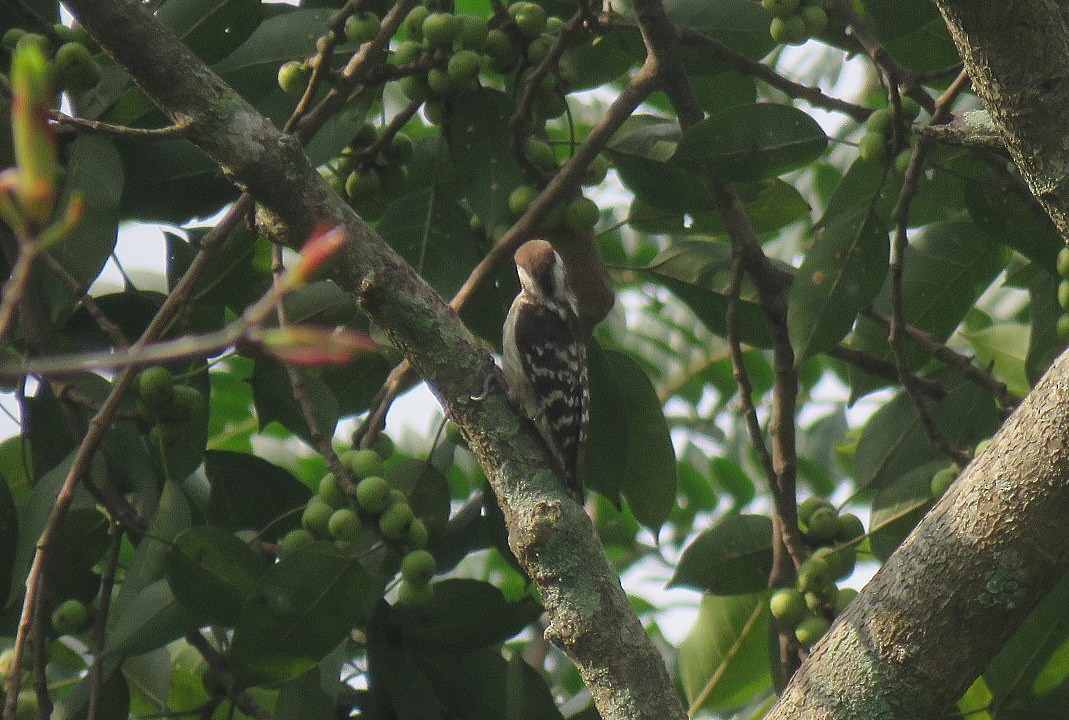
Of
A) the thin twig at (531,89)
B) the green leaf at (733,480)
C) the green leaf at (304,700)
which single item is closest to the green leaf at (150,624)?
the green leaf at (304,700)

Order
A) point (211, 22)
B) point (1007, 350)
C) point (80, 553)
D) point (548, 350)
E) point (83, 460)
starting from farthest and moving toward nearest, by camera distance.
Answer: point (548, 350) → point (1007, 350) → point (211, 22) → point (80, 553) → point (83, 460)

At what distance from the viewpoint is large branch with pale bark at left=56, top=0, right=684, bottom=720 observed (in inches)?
95.7

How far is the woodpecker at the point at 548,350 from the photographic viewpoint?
4039 millimetres

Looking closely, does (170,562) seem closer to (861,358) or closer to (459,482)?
(861,358)

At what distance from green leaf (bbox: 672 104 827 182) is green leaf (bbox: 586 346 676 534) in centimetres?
81

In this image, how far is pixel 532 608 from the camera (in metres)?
3.47

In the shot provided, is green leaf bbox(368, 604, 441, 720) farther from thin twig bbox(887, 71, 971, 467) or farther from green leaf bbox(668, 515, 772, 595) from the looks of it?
thin twig bbox(887, 71, 971, 467)

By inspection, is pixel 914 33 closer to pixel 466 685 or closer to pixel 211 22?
pixel 211 22

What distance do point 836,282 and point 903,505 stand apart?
721mm

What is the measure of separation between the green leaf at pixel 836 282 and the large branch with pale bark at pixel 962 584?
0.98m

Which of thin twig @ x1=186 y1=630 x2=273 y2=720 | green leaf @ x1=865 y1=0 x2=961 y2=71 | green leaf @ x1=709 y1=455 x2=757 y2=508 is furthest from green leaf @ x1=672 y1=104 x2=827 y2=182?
green leaf @ x1=709 y1=455 x2=757 y2=508

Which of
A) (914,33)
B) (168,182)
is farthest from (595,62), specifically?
(168,182)

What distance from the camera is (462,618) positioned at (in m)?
3.40

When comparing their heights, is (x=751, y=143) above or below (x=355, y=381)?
below
